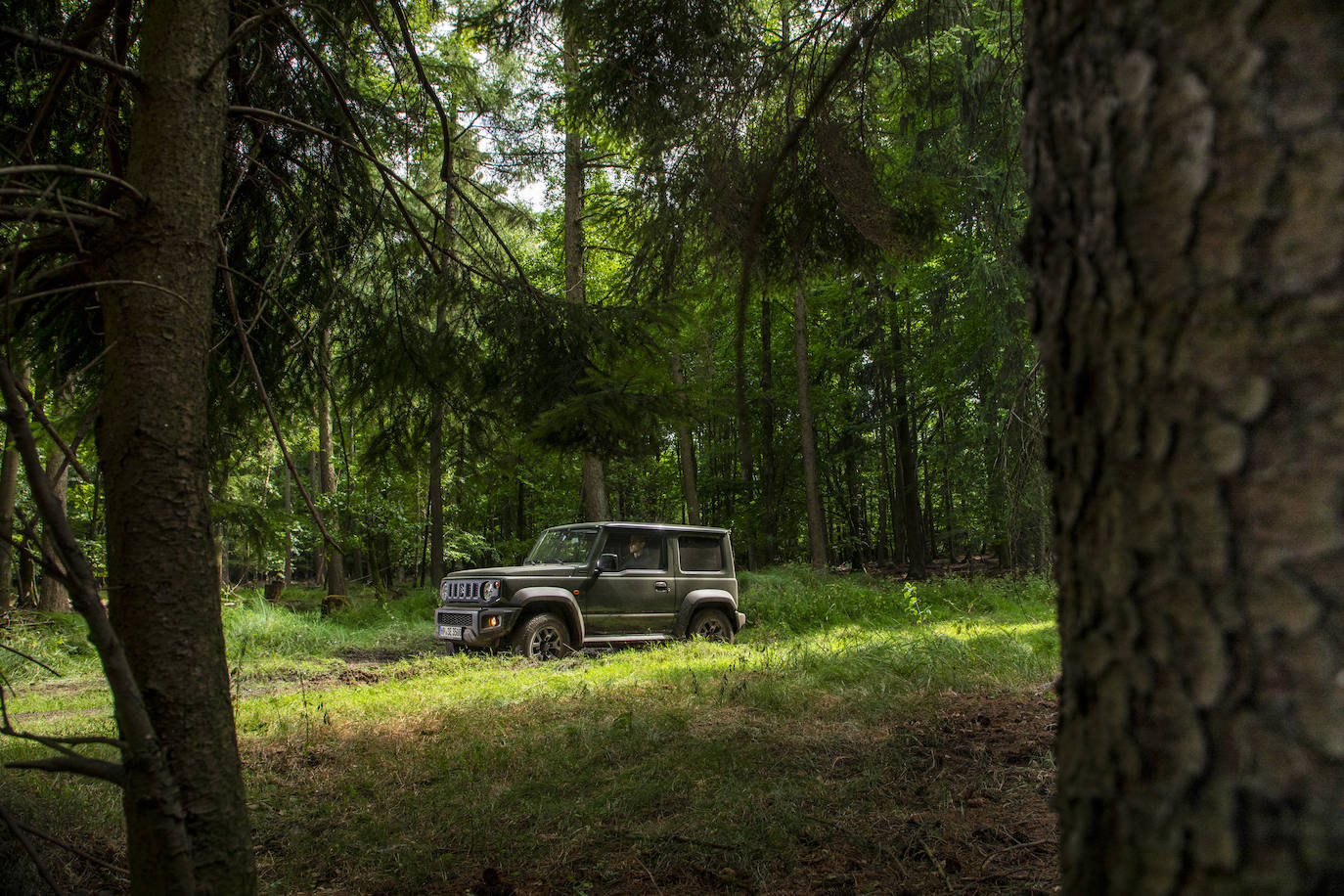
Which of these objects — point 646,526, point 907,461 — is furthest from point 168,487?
point 907,461

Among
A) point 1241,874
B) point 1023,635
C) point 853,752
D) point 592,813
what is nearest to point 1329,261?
point 1241,874

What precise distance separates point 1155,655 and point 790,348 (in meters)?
23.7

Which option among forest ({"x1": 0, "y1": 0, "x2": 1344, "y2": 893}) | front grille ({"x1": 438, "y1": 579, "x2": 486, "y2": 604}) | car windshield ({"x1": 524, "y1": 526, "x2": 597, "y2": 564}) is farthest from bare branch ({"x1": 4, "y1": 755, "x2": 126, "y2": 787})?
car windshield ({"x1": 524, "y1": 526, "x2": 597, "y2": 564})

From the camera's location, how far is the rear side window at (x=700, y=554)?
9828 millimetres

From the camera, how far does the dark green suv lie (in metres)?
8.35

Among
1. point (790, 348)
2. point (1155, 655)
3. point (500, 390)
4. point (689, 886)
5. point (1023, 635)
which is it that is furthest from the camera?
point (790, 348)

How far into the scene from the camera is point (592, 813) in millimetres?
3668

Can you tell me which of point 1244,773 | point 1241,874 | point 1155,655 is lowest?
point 1241,874

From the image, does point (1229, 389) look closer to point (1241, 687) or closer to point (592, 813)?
point (1241, 687)

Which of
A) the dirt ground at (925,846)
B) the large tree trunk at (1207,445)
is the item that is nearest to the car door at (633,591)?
the dirt ground at (925,846)

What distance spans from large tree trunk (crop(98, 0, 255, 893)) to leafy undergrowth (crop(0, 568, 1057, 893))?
3.53ft

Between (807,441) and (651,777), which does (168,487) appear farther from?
(807,441)

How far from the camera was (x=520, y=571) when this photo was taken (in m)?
8.63

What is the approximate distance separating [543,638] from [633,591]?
1274 millimetres
